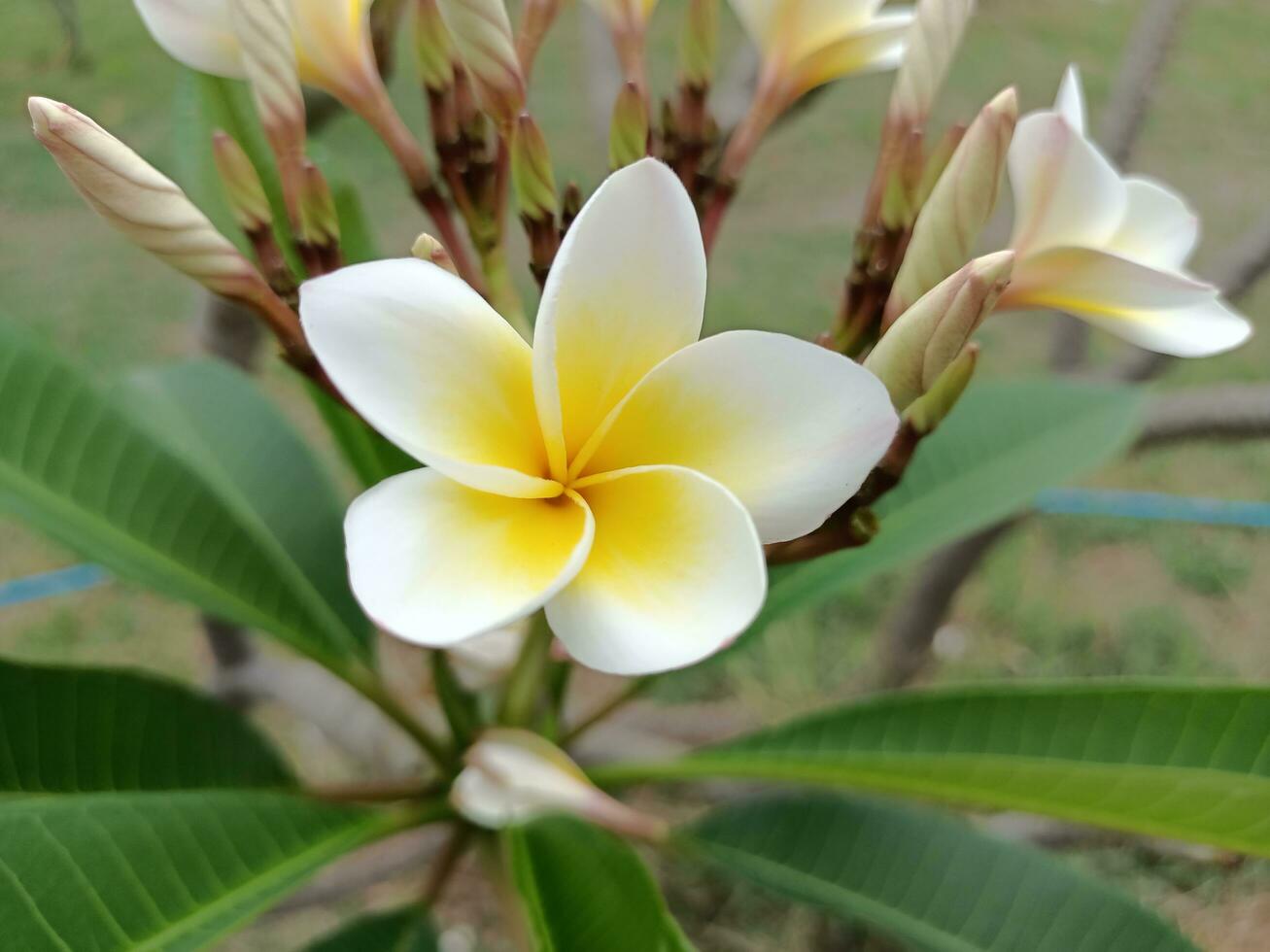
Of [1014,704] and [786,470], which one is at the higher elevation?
[786,470]

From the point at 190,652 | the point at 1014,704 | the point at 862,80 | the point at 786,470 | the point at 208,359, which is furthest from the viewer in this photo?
the point at 862,80

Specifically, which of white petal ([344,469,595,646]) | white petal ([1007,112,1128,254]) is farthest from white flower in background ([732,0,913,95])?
white petal ([344,469,595,646])

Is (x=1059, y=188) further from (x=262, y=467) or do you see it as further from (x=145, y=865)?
(x=262, y=467)

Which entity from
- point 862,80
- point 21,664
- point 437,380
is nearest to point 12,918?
point 21,664

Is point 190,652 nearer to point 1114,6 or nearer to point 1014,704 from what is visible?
point 1014,704

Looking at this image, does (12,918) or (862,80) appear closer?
(12,918)

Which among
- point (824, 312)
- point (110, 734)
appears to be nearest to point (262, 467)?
point (110, 734)

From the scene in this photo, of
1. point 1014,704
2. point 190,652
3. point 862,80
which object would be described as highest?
point 1014,704

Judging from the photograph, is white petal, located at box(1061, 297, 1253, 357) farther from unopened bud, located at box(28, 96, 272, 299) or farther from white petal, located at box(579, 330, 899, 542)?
unopened bud, located at box(28, 96, 272, 299)

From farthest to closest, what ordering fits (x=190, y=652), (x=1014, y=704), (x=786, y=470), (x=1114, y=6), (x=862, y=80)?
(x=1114, y=6), (x=862, y=80), (x=190, y=652), (x=1014, y=704), (x=786, y=470)
